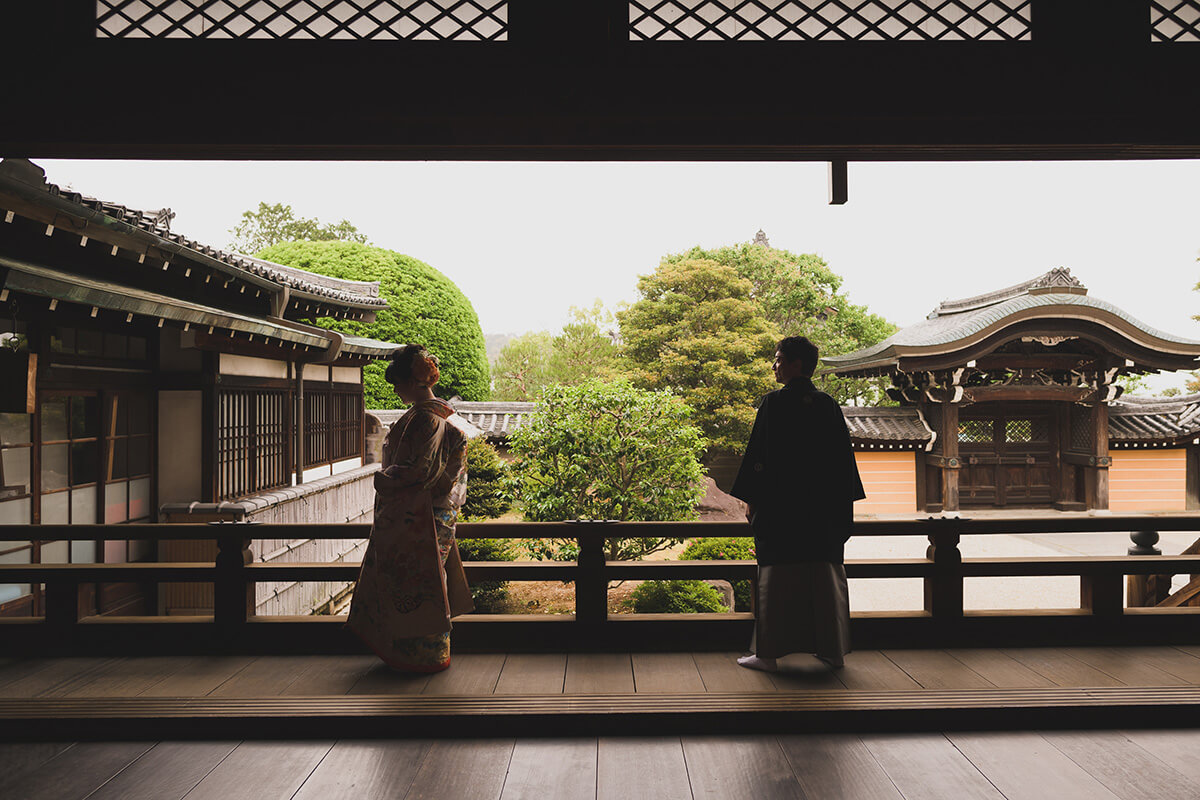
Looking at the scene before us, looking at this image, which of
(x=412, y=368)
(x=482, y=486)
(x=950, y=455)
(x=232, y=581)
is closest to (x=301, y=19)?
(x=412, y=368)

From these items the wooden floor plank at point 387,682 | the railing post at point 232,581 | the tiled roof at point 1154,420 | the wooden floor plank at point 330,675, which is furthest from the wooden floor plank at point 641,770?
the tiled roof at point 1154,420

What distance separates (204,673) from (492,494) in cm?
627

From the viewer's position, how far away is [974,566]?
3721 mm

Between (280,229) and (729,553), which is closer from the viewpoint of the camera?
(729,553)

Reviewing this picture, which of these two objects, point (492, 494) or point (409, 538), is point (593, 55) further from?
point (492, 494)

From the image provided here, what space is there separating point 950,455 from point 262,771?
14.2 metres

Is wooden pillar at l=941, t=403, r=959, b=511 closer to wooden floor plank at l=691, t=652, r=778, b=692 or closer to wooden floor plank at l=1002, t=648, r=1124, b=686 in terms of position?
wooden floor plank at l=1002, t=648, r=1124, b=686

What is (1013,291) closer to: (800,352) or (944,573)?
(944,573)

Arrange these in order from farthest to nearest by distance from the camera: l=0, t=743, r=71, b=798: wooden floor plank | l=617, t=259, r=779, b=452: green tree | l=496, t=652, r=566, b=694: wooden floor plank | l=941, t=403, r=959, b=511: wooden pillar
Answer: l=617, t=259, r=779, b=452: green tree, l=941, t=403, r=959, b=511: wooden pillar, l=496, t=652, r=566, b=694: wooden floor plank, l=0, t=743, r=71, b=798: wooden floor plank

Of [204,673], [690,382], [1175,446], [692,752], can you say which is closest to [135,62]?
[204,673]

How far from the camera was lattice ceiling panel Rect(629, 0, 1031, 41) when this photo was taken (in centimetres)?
270

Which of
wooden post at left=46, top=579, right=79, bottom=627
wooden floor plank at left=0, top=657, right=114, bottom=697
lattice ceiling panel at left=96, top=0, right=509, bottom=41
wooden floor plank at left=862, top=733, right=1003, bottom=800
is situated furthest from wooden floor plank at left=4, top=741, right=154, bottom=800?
wooden floor plank at left=862, top=733, right=1003, bottom=800

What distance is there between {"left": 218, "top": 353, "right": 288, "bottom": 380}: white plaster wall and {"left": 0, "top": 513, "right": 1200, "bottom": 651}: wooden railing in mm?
3112

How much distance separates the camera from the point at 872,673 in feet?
10.8
